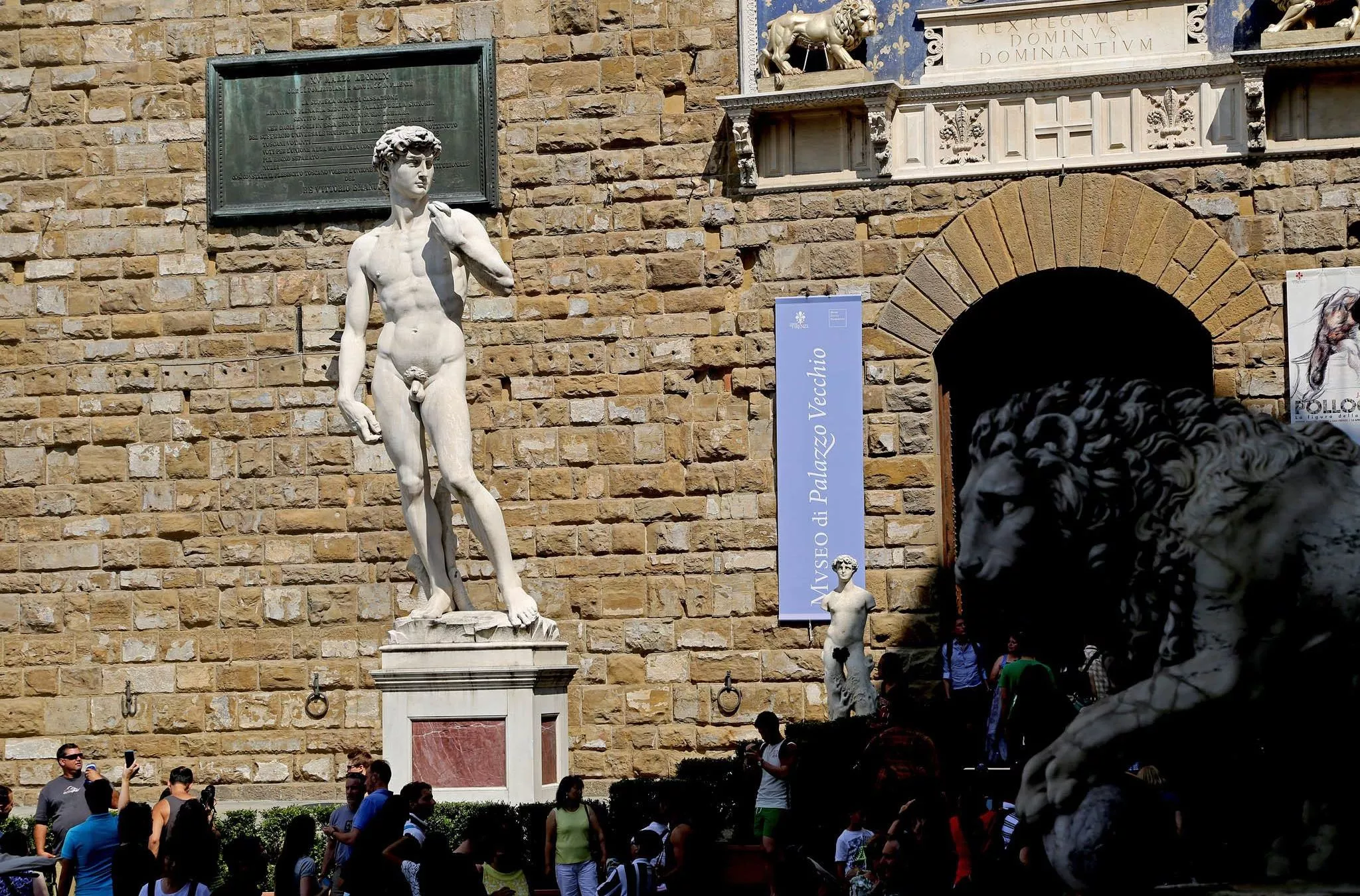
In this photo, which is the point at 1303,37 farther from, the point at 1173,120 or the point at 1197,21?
the point at 1173,120

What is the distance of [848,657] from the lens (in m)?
14.3

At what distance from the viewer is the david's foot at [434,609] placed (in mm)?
11625

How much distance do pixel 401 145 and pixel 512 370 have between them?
462cm

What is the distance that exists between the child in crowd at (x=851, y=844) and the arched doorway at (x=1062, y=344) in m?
6.94

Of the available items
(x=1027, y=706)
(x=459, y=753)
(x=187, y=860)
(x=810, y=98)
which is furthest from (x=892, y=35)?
(x=187, y=860)

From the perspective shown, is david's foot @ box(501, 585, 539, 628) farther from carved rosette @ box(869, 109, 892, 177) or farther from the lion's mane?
the lion's mane

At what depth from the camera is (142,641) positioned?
54.0ft

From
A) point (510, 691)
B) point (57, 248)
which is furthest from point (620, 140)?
point (510, 691)

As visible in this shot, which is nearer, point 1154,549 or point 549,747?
point 1154,549

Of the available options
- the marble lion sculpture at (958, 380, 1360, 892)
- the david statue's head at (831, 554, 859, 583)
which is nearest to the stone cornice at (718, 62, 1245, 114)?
the david statue's head at (831, 554, 859, 583)

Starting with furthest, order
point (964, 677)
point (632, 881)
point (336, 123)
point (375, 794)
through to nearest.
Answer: point (336, 123) < point (964, 677) < point (375, 794) < point (632, 881)

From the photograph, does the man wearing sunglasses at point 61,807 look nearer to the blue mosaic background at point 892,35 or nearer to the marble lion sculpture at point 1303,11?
the blue mosaic background at point 892,35

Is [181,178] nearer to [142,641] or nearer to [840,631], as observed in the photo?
[142,641]

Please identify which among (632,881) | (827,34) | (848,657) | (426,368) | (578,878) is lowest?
(578,878)
